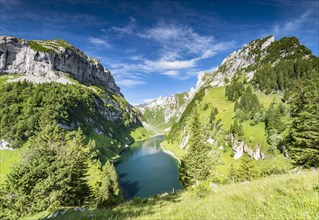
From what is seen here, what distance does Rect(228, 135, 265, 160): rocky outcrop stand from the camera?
72.7 metres

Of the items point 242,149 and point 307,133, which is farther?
point 242,149

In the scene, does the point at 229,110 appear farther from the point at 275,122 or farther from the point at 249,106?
the point at 275,122

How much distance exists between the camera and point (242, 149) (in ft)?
263

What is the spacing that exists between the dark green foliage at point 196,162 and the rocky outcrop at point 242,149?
32.9 metres

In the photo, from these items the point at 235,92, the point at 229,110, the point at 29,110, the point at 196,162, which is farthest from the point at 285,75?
the point at 29,110

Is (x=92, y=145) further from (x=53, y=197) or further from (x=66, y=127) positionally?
(x=53, y=197)

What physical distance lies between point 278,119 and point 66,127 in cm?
13980

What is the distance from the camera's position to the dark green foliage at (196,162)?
47.2m

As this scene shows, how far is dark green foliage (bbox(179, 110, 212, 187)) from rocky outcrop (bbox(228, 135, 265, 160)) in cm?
3289

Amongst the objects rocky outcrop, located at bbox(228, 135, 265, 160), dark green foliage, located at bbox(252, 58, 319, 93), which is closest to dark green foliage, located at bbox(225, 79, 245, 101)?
dark green foliage, located at bbox(252, 58, 319, 93)

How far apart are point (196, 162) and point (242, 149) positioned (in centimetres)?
4111

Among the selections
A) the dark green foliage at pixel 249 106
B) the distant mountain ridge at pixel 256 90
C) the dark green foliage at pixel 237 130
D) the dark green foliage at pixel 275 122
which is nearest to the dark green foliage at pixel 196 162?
the distant mountain ridge at pixel 256 90

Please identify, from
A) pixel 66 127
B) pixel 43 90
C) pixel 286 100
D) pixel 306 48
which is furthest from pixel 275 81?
pixel 43 90

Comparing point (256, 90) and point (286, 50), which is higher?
point (286, 50)
